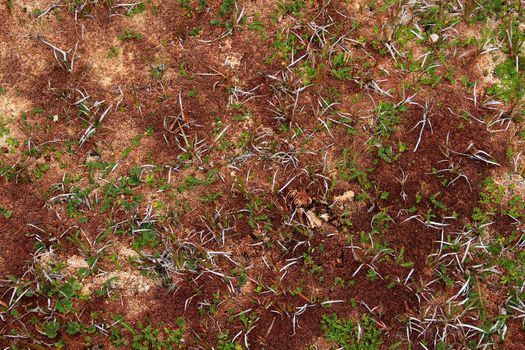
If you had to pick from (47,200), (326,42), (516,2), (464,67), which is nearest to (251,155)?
(326,42)

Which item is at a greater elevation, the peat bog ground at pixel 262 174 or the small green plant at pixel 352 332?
the peat bog ground at pixel 262 174

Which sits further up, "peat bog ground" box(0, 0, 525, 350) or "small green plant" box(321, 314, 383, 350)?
"peat bog ground" box(0, 0, 525, 350)

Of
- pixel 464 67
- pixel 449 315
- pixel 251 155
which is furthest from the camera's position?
pixel 464 67

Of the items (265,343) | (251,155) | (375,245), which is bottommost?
(265,343)

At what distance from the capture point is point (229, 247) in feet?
13.5

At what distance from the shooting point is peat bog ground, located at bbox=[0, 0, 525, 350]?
3.90 m

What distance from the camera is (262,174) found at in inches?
172

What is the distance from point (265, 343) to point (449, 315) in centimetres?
135

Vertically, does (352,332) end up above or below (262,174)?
below

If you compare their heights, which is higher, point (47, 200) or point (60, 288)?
point (47, 200)

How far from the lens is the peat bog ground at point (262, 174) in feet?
12.8

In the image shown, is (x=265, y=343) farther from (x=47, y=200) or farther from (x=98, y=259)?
(x=47, y=200)

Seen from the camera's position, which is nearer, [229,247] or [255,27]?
[229,247]

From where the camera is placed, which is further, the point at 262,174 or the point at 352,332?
the point at 262,174
